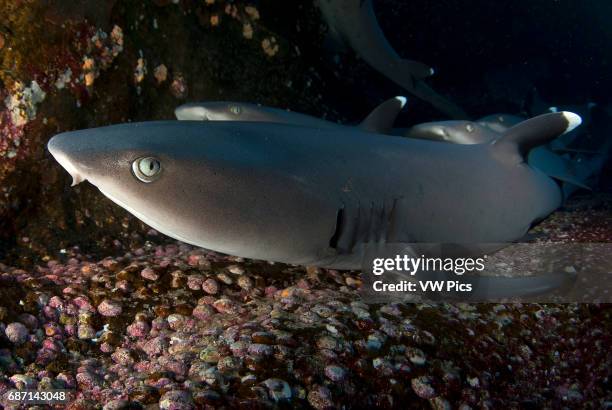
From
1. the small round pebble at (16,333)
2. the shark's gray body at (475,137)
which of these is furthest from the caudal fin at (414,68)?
the small round pebble at (16,333)

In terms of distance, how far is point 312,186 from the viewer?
2051 millimetres

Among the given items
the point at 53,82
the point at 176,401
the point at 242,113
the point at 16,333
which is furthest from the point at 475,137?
the point at 16,333

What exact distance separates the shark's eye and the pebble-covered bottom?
67 cm

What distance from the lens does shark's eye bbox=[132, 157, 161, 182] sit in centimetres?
169

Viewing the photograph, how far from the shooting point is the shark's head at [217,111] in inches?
140

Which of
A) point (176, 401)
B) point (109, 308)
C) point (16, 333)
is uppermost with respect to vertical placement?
point (109, 308)

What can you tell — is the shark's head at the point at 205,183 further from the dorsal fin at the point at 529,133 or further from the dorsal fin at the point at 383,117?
the dorsal fin at the point at 383,117

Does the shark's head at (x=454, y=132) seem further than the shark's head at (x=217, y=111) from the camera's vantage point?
Yes

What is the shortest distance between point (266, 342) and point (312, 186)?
29.3 inches

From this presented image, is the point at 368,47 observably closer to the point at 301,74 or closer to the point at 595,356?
the point at 301,74

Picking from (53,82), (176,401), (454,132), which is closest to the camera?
(176,401)

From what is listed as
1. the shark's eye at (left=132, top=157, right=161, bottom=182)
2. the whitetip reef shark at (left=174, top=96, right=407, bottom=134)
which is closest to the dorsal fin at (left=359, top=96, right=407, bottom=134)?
the whitetip reef shark at (left=174, top=96, right=407, bottom=134)

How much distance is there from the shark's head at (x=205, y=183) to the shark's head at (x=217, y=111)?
1.63 m

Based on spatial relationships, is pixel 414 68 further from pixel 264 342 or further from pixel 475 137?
pixel 264 342
